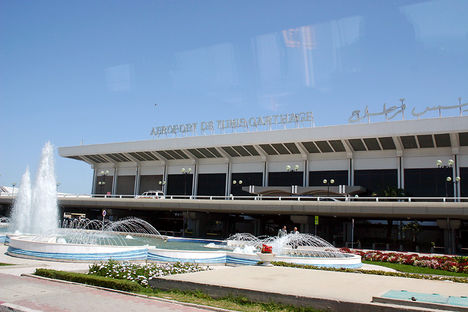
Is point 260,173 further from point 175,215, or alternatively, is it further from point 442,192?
point 442,192

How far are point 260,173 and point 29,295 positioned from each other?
43.6 metres

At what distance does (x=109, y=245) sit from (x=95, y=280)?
33.6 ft

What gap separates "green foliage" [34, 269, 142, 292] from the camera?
10.7 metres

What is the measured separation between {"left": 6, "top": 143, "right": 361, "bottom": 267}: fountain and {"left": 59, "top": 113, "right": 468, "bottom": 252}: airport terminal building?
713 centimetres

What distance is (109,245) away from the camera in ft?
70.2

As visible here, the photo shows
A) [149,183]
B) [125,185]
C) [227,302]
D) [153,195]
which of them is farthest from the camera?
[125,185]

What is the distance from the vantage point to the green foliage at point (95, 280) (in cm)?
1070

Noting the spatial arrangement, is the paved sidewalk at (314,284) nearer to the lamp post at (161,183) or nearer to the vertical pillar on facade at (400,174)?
the vertical pillar on facade at (400,174)

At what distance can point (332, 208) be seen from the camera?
35.8 meters

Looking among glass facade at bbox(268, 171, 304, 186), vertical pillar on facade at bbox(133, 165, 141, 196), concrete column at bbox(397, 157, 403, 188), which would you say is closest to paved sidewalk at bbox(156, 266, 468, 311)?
concrete column at bbox(397, 157, 403, 188)

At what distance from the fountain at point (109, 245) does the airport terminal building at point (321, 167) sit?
7129 mm

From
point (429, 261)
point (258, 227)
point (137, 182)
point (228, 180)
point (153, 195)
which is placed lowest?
point (429, 261)

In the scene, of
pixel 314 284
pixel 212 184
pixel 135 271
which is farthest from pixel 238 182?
pixel 314 284

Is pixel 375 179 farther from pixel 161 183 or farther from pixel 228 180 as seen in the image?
pixel 161 183
